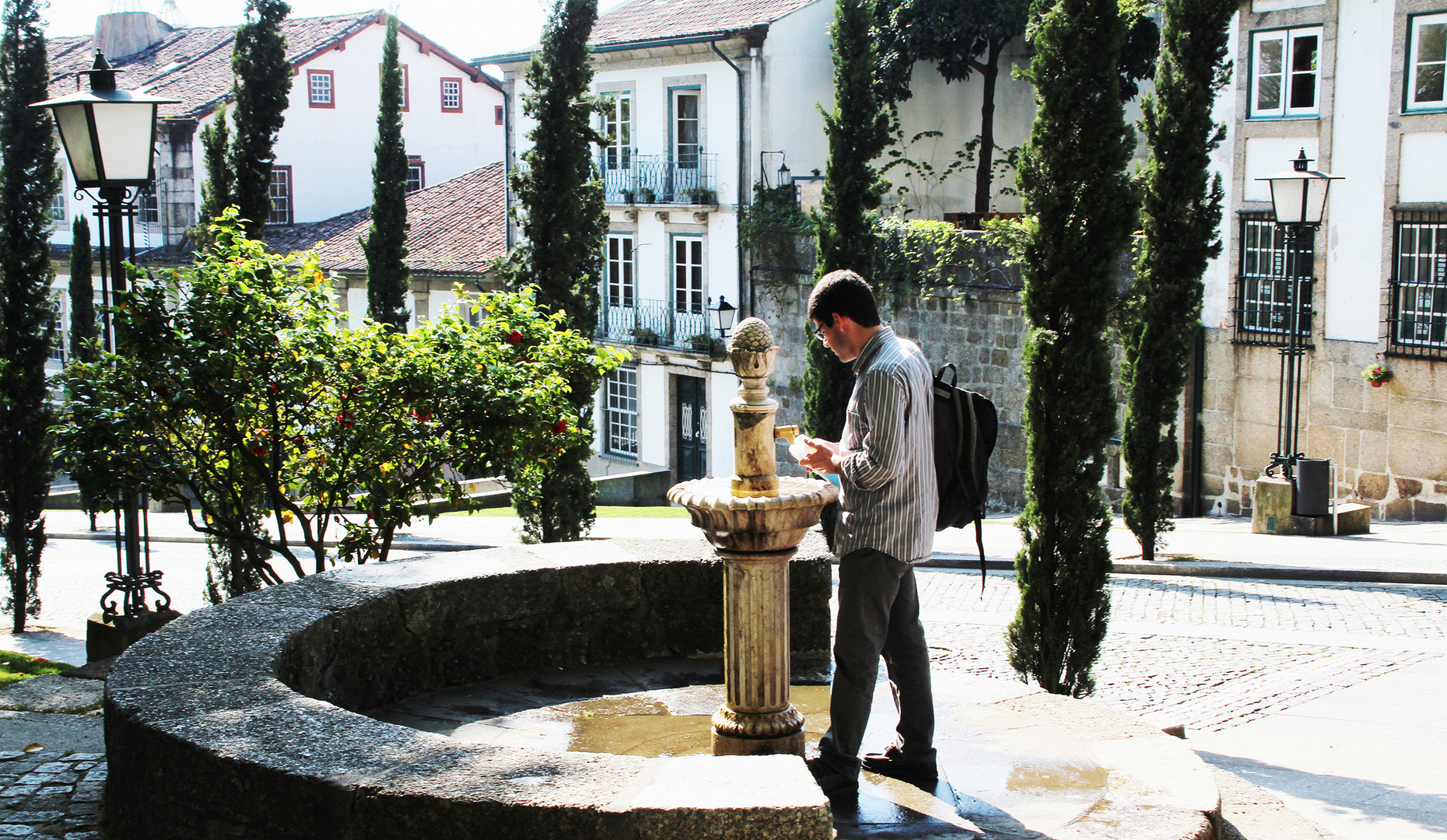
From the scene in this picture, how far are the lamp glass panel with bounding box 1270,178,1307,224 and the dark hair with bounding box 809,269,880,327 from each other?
Result: 12511 millimetres

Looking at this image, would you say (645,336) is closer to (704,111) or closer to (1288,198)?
(704,111)

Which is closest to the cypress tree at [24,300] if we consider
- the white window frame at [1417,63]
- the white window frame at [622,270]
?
the white window frame at [622,270]

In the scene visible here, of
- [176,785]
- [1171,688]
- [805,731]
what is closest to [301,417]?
[805,731]

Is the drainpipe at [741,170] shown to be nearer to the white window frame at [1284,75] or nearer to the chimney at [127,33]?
the white window frame at [1284,75]

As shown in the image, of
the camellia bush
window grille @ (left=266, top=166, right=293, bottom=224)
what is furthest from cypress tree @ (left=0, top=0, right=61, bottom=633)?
window grille @ (left=266, top=166, right=293, bottom=224)

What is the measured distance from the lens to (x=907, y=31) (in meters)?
25.3

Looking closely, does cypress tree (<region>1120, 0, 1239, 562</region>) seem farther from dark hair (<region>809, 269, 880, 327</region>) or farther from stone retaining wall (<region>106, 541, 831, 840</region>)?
dark hair (<region>809, 269, 880, 327</region>)

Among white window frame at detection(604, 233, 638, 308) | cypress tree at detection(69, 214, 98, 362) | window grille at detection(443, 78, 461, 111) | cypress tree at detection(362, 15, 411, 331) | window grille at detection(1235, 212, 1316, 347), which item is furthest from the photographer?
window grille at detection(443, 78, 461, 111)

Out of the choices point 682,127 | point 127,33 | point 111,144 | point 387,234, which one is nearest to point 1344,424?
point 682,127

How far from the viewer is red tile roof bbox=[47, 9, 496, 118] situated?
1393 inches

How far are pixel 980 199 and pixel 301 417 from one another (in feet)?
68.0

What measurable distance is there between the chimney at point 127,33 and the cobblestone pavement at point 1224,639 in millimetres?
37148

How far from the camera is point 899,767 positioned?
4.67 meters

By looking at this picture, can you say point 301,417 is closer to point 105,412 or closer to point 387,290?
point 105,412
